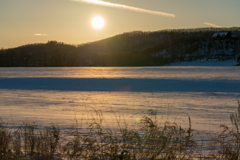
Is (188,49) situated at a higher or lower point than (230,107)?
higher

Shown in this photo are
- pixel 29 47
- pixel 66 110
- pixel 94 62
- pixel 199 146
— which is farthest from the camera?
pixel 29 47

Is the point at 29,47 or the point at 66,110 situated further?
the point at 29,47

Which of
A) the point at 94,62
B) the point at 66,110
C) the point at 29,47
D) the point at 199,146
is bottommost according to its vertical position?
the point at 199,146

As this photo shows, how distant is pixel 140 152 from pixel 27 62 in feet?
384

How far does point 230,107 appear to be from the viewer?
392 inches

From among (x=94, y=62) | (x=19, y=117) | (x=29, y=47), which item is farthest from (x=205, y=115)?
(x=29, y=47)

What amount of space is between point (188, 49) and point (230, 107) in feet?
348

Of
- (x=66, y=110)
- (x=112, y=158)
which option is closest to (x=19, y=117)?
(x=66, y=110)

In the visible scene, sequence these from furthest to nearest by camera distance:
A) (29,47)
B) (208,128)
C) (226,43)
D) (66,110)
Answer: (29,47) < (226,43) < (66,110) < (208,128)

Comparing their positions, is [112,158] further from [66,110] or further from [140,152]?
[66,110]

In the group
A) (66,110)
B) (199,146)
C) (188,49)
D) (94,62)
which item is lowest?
(199,146)

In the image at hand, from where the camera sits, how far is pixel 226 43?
344 feet

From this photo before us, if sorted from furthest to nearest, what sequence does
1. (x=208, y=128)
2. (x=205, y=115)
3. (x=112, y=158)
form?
(x=205, y=115) < (x=208, y=128) < (x=112, y=158)

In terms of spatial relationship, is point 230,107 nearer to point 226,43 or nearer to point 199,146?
point 199,146
